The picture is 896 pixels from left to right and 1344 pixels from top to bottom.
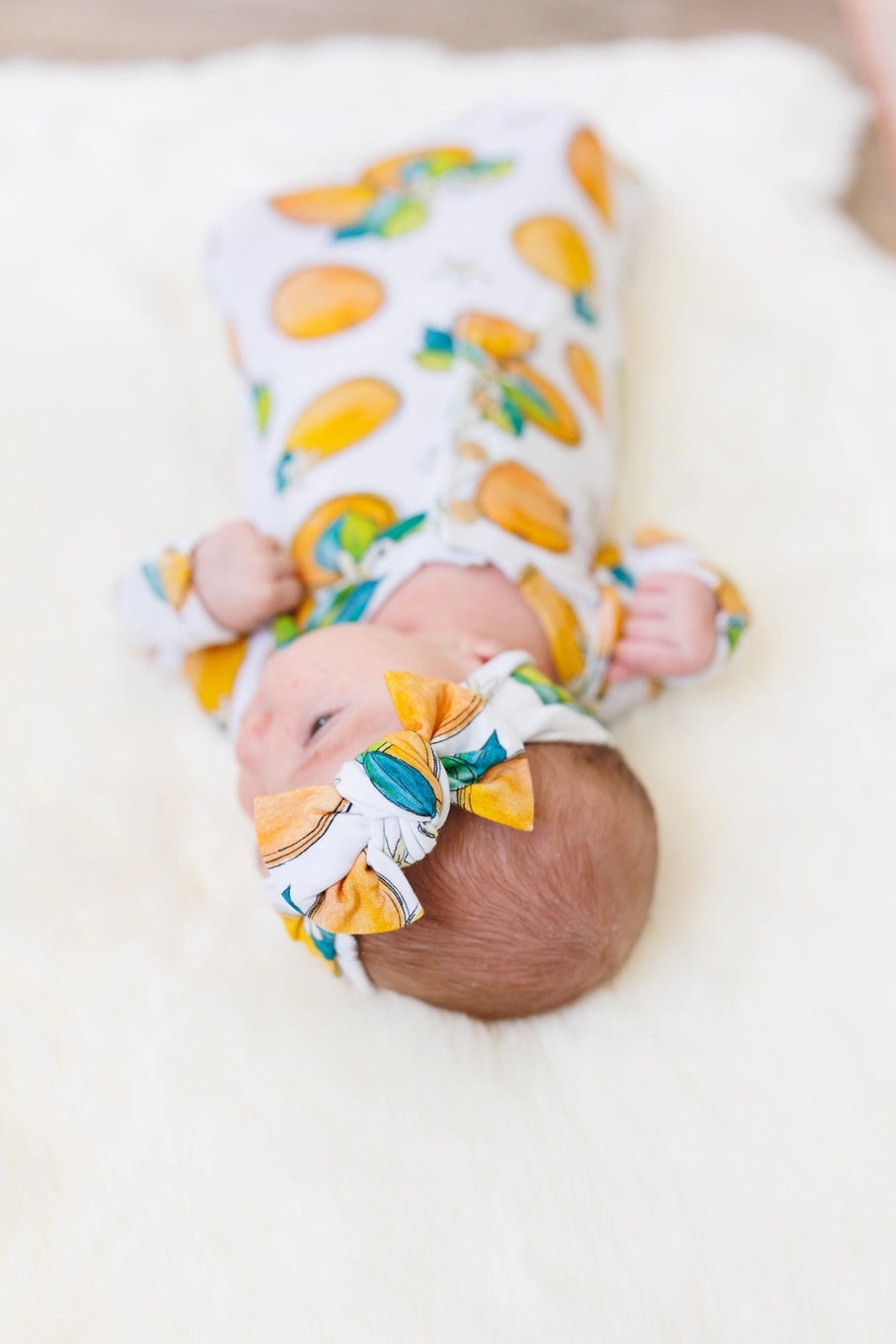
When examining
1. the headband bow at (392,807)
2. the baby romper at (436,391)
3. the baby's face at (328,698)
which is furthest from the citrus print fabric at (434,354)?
the headband bow at (392,807)

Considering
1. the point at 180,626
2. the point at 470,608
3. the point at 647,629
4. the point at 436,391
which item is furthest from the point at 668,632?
the point at 180,626

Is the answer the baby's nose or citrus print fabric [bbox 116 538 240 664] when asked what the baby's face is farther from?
citrus print fabric [bbox 116 538 240 664]

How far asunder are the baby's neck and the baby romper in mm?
12

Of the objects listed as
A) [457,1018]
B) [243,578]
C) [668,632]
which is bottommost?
[457,1018]

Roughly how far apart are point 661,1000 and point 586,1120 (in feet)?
0.39

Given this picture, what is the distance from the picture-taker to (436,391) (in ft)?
3.79

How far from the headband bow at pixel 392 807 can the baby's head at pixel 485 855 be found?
40mm

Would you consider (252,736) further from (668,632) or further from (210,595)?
(668,632)

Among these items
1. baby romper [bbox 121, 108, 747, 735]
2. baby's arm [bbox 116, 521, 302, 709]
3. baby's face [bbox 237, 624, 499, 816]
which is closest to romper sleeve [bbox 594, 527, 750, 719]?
baby romper [bbox 121, 108, 747, 735]

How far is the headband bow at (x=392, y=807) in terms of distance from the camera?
2.49 ft

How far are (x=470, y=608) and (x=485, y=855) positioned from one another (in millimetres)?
290

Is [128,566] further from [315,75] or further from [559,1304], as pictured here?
[315,75]

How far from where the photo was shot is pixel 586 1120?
35.6 inches

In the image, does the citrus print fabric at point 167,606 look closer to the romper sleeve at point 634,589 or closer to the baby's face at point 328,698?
the baby's face at point 328,698
